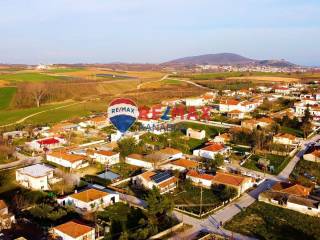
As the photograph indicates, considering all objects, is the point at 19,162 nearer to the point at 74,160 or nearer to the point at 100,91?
the point at 74,160

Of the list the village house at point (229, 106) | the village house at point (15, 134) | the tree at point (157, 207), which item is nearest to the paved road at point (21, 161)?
the village house at point (15, 134)

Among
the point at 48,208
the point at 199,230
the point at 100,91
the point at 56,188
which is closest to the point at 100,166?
the point at 56,188

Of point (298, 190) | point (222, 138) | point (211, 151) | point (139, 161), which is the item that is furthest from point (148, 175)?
point (222, 138)

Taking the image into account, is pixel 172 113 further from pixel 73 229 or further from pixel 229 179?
pixel 73 229

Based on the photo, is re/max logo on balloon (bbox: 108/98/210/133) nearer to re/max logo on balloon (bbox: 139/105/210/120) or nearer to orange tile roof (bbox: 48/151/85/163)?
re/max logo on balloon (bbox: 139/105/210/120)

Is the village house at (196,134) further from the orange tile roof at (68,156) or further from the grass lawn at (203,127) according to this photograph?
the orange tile roof at (68,156)

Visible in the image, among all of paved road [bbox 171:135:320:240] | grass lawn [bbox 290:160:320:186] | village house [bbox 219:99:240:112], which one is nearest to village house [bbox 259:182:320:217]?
paved road [bbox 171:135:320:240]
